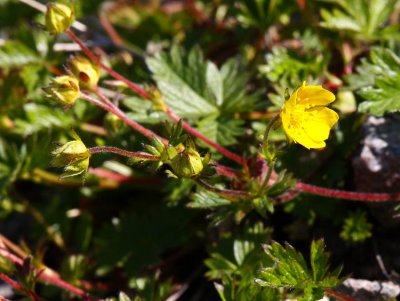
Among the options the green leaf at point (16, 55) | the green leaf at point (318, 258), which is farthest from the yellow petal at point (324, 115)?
the green leaf at point (16, 55)

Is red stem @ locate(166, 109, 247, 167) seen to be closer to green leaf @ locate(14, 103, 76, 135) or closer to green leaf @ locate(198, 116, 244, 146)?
green leaf @ locate(198, 116, 244, 146)

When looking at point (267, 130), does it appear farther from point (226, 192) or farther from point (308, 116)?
point (226, 192)

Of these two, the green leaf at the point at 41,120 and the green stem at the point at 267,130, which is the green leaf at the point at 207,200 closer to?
the green stem at the point at 267,130

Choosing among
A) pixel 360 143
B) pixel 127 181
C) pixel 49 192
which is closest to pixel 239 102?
pixel 360 143

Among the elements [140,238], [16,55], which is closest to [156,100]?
[140,238]

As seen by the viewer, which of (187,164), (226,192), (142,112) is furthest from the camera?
(142,112)

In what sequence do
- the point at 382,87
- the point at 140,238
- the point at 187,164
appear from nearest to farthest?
the point at 187,164, the point at 382,87, the point at 140,238
